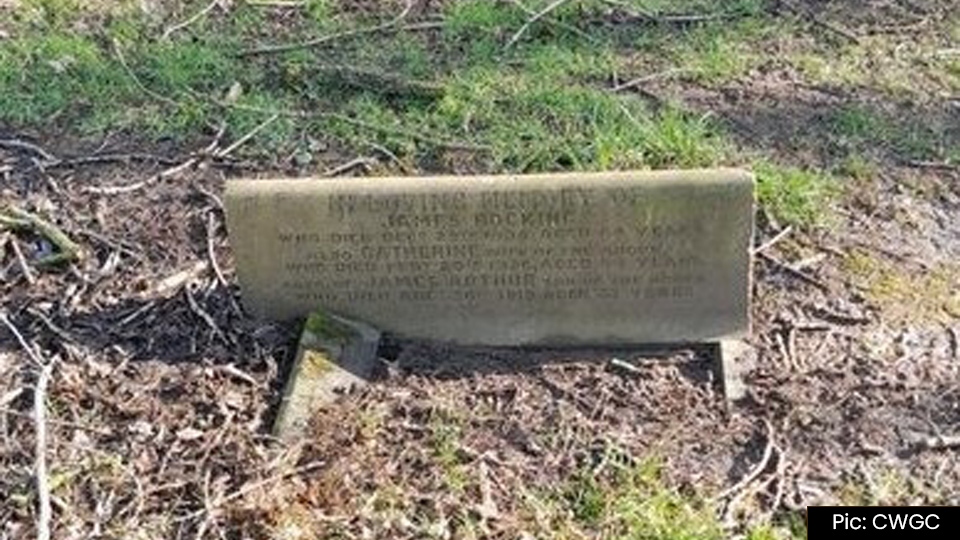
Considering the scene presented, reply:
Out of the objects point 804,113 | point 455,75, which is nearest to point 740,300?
point 804,113

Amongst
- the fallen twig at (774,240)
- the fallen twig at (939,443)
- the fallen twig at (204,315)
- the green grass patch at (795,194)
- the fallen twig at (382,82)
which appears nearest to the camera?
the fallen twig at (939,443)

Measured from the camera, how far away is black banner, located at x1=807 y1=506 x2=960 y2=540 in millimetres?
3070

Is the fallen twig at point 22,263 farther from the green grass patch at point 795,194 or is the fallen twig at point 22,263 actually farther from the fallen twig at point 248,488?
the green grass patch at point 795,194

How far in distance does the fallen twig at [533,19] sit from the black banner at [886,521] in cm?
261

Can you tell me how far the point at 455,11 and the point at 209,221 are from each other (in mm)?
1759

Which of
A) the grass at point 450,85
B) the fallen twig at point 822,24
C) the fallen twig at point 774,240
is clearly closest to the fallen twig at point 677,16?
the grass at point 450,85

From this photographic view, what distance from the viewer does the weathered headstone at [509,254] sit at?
346 cm

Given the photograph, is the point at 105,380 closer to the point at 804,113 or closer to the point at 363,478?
the point at 363,478

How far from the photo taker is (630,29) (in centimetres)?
540

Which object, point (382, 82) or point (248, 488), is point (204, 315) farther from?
point (382, 82)

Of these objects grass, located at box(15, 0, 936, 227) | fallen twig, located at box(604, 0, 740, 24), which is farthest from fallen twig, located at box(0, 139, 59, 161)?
fallen twig, located at box(604, 0, 740, 24)

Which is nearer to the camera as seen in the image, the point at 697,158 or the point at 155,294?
the point at 155,294

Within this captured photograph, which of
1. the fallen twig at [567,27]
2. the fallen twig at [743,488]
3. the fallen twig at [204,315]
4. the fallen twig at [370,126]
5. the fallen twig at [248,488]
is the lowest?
the fallen twig at [743,488]

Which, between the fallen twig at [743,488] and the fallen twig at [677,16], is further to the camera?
the fallen twig at [677,16]
